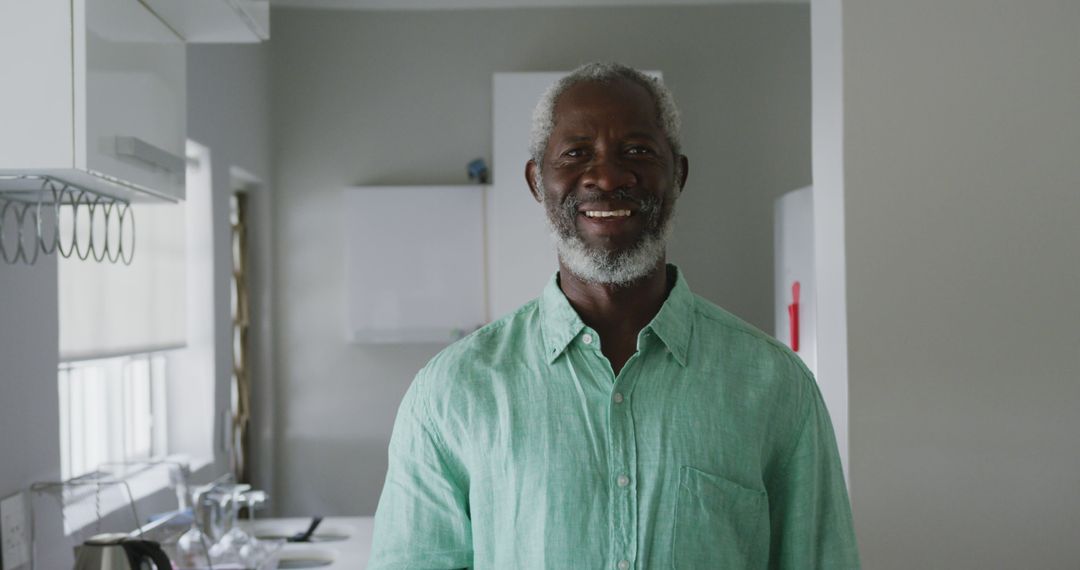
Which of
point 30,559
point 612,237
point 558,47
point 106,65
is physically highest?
point 558,47

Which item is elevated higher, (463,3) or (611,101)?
(463,3)

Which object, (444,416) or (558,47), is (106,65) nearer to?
(444,416)

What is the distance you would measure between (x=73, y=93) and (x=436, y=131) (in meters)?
3.33

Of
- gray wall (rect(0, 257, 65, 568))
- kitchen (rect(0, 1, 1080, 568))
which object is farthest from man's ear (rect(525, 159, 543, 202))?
gray wall (rect(0, 257, 65, 568))

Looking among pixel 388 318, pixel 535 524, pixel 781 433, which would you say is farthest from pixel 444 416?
pixel 388 318

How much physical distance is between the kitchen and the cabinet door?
21.0 inches

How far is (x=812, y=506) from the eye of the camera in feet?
3.95

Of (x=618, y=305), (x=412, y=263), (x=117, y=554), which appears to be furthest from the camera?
(x=412, y=263)

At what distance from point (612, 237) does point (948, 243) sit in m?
1.21

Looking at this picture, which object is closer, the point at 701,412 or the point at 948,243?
the point at 701,412

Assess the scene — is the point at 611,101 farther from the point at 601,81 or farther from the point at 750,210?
the point at 750,210

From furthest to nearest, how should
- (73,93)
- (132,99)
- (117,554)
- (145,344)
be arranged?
(145,344) → (117,554) → (132,99) → (73,93)

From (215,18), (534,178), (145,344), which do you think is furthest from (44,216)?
(534,178)

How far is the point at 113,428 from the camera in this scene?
3283 millimetres
